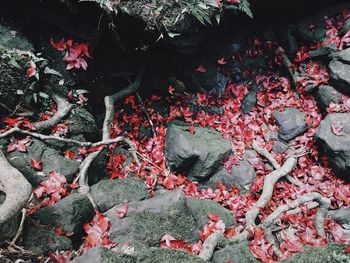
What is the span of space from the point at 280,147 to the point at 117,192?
3.44m

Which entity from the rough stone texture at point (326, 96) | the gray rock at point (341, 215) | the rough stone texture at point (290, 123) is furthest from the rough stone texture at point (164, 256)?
the rough stone texture at point (326, 96)

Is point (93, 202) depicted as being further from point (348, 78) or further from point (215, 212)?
point (348, 78)

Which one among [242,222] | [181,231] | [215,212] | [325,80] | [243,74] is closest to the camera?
[181,231]

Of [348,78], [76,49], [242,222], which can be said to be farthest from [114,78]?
[348,78]

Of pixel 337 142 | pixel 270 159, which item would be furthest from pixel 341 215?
pixel 270 159

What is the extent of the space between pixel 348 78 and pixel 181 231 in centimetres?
435

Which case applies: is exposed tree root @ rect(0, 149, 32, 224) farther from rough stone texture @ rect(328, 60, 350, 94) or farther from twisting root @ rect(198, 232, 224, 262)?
rough stone texture @ rect(328, 60, 350, 94)

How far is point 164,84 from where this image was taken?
6.50m

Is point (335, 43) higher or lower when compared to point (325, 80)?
higher

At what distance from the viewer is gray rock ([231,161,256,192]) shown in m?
5.45

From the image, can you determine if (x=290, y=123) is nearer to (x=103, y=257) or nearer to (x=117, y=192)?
(x=117, y=192)

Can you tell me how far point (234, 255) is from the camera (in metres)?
3.63

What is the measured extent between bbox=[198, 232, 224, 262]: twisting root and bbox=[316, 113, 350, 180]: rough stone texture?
2.69 metres

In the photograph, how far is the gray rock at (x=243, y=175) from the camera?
545 centimetres
